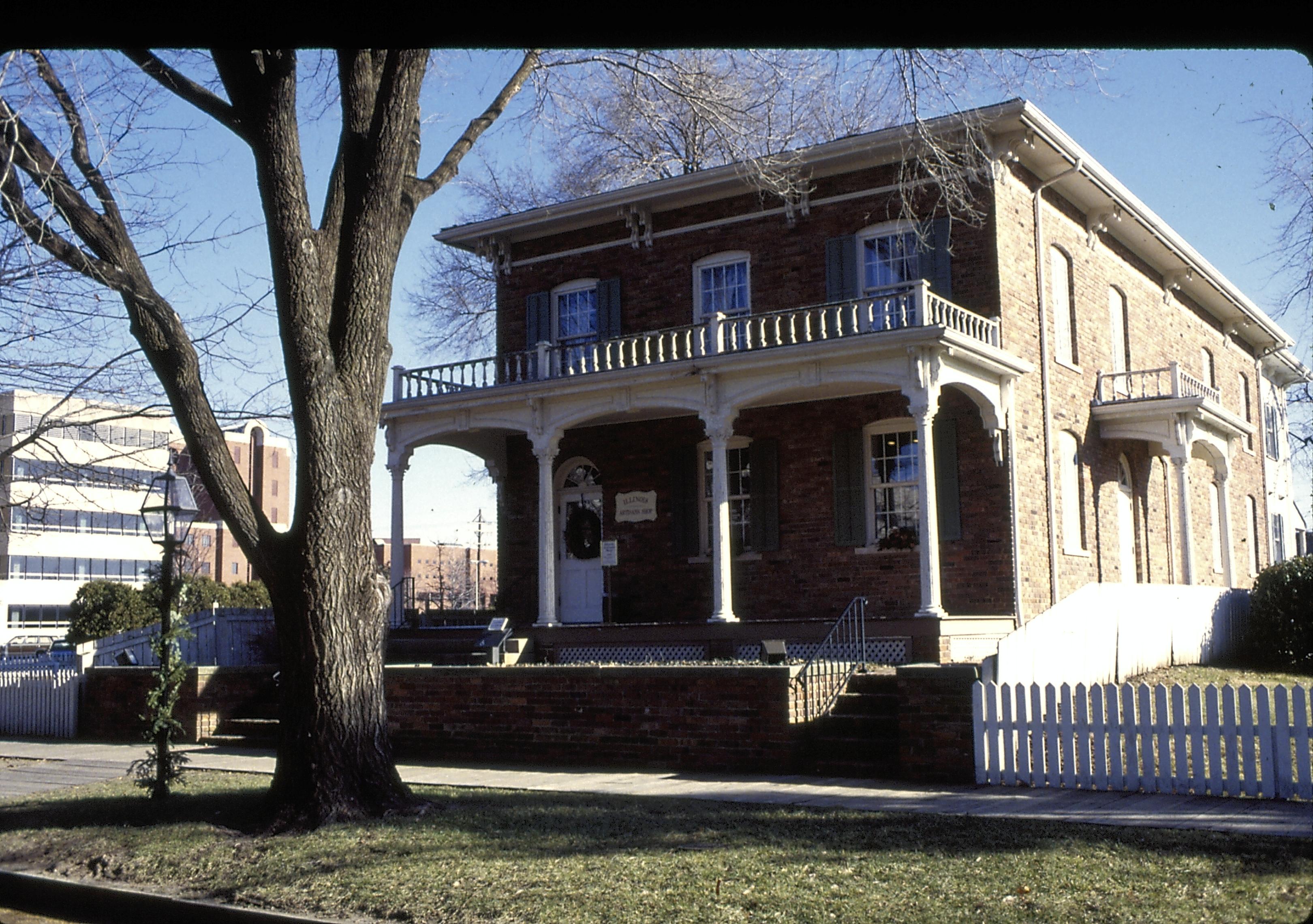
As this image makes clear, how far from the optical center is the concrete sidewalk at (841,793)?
8.80m

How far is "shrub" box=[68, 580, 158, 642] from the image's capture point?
34.2 meters

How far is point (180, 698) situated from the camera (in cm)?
1723

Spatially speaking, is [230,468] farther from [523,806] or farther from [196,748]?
[196,748]

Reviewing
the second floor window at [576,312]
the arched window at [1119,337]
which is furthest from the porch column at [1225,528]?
the second floor window at [576,312]

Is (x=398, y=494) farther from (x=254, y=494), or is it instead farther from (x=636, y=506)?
(x=254, y=494)

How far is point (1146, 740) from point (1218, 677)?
7832 mm

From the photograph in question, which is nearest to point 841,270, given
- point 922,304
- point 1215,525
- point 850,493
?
point 922,304

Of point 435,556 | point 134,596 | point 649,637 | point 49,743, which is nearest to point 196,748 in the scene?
point 49,743

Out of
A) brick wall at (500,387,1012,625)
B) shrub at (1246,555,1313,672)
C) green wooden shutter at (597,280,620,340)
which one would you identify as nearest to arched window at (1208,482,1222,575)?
shrub at (1246,555,1313,672)

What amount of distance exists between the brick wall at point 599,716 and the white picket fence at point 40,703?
724 cm

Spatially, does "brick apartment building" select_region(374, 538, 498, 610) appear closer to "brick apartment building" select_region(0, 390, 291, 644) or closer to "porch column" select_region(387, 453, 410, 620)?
"brick apartment building" select_region(0, 390, 291, 644)

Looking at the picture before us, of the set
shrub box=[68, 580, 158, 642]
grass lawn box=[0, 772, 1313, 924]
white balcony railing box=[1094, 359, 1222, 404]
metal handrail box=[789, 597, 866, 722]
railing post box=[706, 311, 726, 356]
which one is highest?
railing post box=[706, 311, 726, 356]

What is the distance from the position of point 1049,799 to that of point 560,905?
4843 millimetres

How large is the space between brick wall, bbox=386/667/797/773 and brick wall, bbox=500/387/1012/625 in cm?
646
